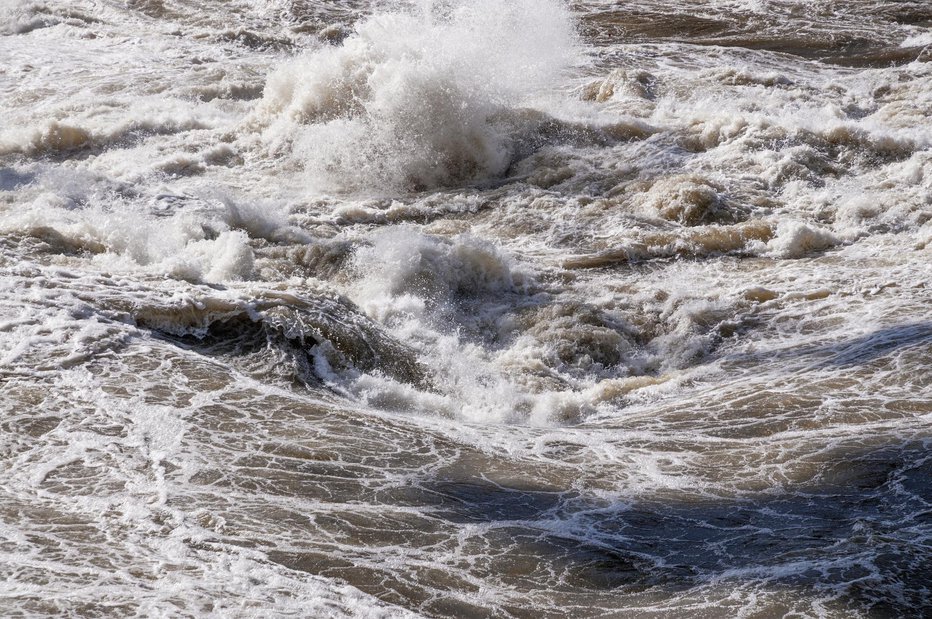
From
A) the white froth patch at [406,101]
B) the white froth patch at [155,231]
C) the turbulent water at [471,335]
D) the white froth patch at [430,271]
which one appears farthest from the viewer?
the white froth patch at [406,101]

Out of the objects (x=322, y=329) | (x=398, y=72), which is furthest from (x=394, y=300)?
(x=398, y=72)

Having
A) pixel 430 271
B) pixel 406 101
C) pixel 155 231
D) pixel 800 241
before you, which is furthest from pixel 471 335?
pixel 406 101

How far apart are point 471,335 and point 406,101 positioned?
5.24 meters

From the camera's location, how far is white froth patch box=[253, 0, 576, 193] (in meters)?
12.2

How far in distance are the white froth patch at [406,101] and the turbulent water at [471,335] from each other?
0.16ft

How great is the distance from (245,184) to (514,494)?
7.27m

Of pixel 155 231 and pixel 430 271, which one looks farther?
pixel 155 231

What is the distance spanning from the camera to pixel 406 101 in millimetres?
12883

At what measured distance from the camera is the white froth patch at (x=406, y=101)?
12.2 m

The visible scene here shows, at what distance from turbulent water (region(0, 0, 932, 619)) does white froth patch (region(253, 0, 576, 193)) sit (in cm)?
5

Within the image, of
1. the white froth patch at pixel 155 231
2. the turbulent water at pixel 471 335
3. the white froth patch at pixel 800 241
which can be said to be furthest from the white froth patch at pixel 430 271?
the white froth patch at pixel 800 241

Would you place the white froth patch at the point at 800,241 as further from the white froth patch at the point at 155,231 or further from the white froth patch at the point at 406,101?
the white froth patch at the point at 155,231

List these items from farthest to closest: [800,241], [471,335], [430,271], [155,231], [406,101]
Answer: [406,101] < [800,241] < [155,231] < [430,271] < [471,335]

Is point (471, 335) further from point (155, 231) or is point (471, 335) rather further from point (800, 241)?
point (800, 241)
